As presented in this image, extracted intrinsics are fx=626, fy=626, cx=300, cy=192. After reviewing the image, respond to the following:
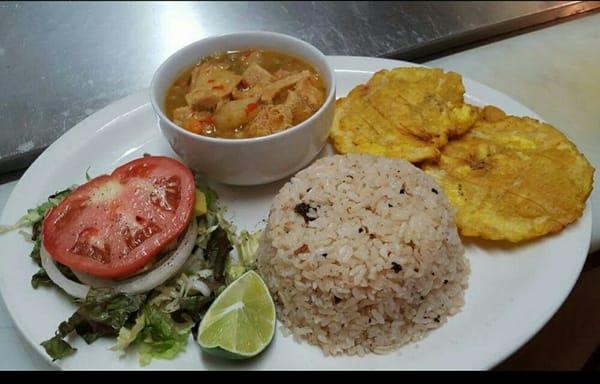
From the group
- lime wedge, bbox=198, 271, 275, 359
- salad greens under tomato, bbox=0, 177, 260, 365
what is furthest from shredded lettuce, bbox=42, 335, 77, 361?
lime wedge, bbox=198, 271, 275, 359

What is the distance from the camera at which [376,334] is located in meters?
1.70

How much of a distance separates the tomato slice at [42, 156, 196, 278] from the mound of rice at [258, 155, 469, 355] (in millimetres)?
297

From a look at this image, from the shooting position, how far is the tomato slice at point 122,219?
1.71 metres

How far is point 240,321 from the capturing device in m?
1.62

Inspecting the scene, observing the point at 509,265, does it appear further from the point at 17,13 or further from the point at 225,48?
the point at 17,13

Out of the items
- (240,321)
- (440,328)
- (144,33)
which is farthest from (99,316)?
(144,33)

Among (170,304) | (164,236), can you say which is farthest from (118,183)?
(170,304)

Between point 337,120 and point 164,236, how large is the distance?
854mm

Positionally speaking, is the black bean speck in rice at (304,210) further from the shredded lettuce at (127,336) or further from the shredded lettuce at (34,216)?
the shredded lettuce at (34,216)

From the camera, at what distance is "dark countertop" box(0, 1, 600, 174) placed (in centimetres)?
294

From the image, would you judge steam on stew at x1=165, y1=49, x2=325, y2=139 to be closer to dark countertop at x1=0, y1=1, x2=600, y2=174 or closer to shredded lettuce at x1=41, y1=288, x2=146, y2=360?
shredded lettuce at x1=41, y1=288, x2=146, y2=360

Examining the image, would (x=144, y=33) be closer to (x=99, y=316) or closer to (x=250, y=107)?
(x=250, y=107)

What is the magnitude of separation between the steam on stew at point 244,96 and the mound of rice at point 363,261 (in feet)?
0.87
